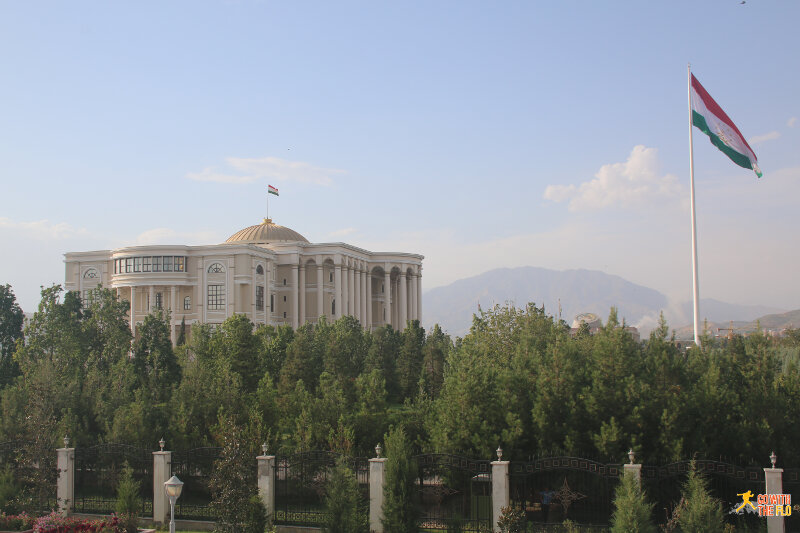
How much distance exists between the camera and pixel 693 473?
14.5 metres

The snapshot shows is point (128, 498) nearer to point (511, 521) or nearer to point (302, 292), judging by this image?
point (511, 521)

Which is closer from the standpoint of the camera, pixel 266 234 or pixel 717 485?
pixel 717 485

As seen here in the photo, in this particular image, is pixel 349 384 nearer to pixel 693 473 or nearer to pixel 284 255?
pixel 693 473

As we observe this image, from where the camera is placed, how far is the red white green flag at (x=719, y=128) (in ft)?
80.6

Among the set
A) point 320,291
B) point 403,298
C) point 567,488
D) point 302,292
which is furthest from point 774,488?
point 403,298

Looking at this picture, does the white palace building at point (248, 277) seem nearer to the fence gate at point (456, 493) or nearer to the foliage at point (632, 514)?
the fence gate at point (456, 493)

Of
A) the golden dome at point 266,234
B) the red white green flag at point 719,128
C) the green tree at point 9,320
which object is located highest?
the golden dome at point 266,234

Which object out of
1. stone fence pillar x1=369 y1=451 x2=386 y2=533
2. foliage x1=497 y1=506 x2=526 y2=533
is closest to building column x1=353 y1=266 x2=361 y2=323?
stone fence pillar x1=369 y1=451 x2=386 y2=533

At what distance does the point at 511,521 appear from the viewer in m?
14.6

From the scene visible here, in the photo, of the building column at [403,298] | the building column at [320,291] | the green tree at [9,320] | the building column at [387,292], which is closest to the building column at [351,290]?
the building column at [320,291]

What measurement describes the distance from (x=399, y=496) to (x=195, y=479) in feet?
19.8

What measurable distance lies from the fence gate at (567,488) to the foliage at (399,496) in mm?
2137

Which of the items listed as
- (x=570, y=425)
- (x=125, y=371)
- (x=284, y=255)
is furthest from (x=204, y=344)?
(x=284, y=255)

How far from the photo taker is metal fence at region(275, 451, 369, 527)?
55.2 ft
